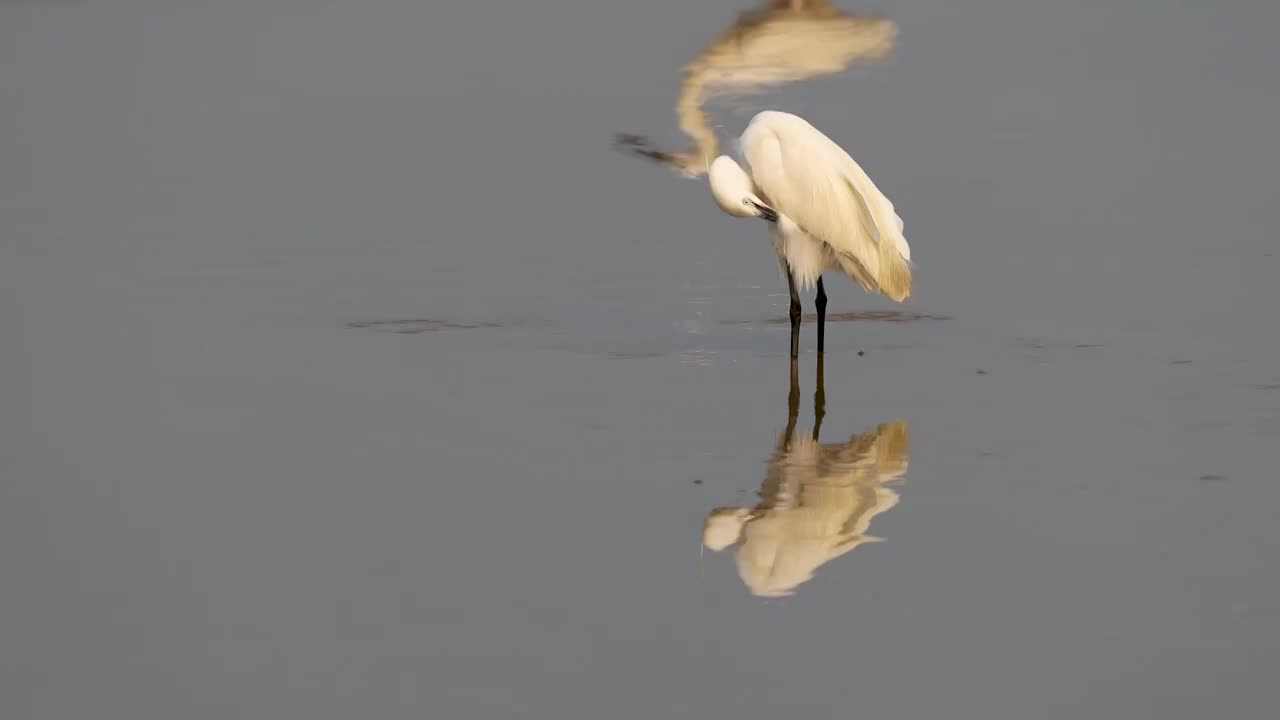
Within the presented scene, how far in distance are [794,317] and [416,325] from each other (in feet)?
6.36

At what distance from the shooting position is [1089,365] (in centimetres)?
965

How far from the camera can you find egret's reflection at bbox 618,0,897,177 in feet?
49.4

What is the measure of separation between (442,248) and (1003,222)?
3.20 meters

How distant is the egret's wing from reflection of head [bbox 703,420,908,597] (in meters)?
1.74

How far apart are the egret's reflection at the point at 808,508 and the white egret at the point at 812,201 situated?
5.49ft

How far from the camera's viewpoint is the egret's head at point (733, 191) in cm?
1036

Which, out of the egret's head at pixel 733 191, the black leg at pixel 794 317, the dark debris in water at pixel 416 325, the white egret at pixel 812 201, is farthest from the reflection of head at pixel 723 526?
the dark debris in water at pixel 416 325

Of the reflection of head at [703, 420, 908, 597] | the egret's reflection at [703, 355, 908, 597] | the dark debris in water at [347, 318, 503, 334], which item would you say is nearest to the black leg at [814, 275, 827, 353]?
the egret's reflection at [703, 355, 908, 597]

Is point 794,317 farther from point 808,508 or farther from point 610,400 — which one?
point 808,508

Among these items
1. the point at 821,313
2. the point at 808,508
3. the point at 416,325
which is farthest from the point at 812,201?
the point at 808,508

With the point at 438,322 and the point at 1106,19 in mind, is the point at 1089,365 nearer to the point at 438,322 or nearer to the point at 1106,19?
the point at 438,322

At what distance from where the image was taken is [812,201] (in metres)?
10.4

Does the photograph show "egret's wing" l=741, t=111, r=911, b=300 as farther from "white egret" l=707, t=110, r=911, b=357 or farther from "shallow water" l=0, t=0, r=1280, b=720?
"shallow water" l=0, t=0, r=1280, b=720

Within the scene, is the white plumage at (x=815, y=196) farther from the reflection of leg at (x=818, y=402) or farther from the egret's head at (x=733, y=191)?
the reflection of leg at (x=818, y=402)
